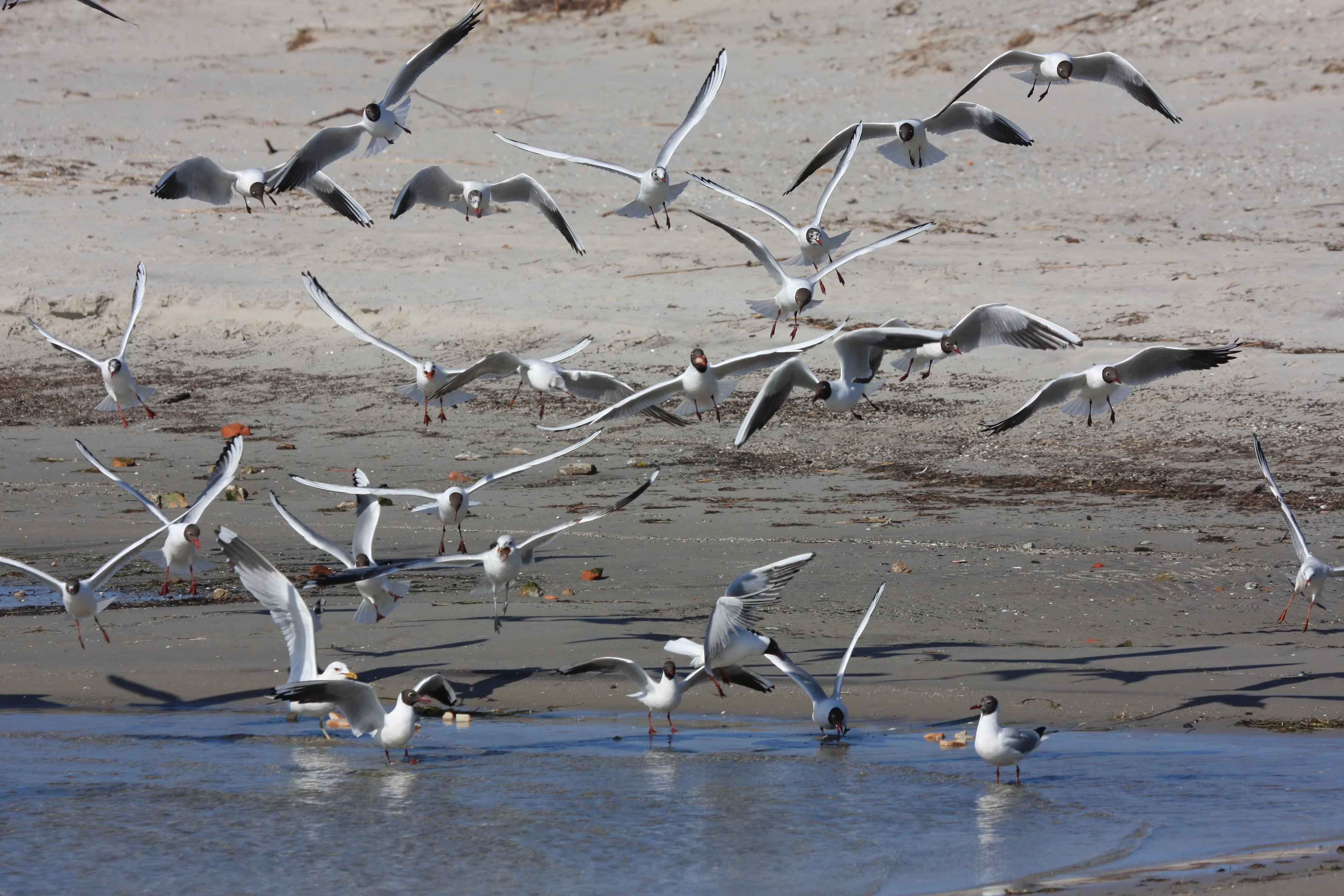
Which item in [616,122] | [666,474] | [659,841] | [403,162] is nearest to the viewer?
[659,841]

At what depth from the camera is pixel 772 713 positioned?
7.63 m

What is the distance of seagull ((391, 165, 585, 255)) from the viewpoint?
1064cm

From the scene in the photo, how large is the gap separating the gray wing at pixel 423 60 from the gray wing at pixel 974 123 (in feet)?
9.84

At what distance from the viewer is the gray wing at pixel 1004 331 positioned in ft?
28.2

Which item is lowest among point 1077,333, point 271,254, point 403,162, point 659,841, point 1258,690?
point 659,841

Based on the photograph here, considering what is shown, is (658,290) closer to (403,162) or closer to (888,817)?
(403,162)

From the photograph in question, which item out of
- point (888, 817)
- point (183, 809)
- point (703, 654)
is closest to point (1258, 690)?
point (888, 817)

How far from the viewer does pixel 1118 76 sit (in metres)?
10.4

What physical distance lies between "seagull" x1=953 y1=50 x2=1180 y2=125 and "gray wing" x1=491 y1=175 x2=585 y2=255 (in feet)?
9.01

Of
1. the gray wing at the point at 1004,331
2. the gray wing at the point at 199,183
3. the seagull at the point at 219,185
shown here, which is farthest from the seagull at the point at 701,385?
the gray wing at the point at 199,183

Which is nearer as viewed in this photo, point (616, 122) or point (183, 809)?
point (183, 809)

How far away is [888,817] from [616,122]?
627 inches

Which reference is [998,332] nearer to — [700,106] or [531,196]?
[700,106]

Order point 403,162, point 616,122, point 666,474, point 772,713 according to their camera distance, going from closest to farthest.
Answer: point 772,713 → point 666,474 → point 403,162 → point 616,122
